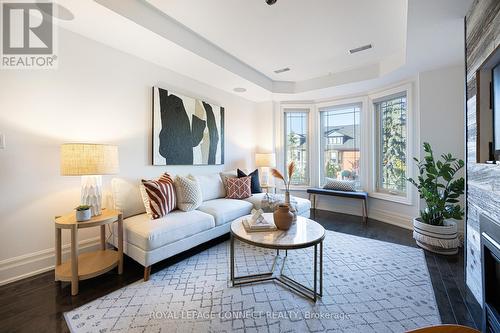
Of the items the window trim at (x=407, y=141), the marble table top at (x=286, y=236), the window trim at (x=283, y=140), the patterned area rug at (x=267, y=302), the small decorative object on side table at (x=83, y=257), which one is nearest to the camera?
the patterned area rug at (x=267, y=302)

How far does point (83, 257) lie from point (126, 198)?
678 millimetres

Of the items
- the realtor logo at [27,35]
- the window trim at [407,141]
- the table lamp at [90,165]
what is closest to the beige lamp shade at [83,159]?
the table lamp at [90,165]

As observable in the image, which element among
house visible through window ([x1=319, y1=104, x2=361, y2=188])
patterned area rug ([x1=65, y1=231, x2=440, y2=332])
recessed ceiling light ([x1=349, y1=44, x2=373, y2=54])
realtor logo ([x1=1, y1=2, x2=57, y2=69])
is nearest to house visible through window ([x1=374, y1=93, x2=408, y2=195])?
house visible through window ([x1=319, y1=104, x2=361, y2=188])

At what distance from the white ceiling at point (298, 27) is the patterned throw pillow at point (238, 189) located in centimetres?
196

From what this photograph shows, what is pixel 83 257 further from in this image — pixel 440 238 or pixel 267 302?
pixel 440 238

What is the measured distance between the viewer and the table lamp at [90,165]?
1860mm

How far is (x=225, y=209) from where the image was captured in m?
2.76

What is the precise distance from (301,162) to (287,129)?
0.85 m

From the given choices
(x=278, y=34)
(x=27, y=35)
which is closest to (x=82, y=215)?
(x=27, y=35)

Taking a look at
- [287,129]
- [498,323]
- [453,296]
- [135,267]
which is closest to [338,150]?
[287,129]

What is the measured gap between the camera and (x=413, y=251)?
2.57 metres

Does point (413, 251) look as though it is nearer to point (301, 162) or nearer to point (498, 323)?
point (498, 323)

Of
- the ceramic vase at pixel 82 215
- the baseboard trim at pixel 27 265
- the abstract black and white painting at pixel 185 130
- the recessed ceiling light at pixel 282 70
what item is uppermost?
the recessed ceiling light at pixel 282 70

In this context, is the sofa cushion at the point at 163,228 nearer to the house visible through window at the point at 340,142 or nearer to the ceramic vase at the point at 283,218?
the ceramic vase at the point at 283,218
